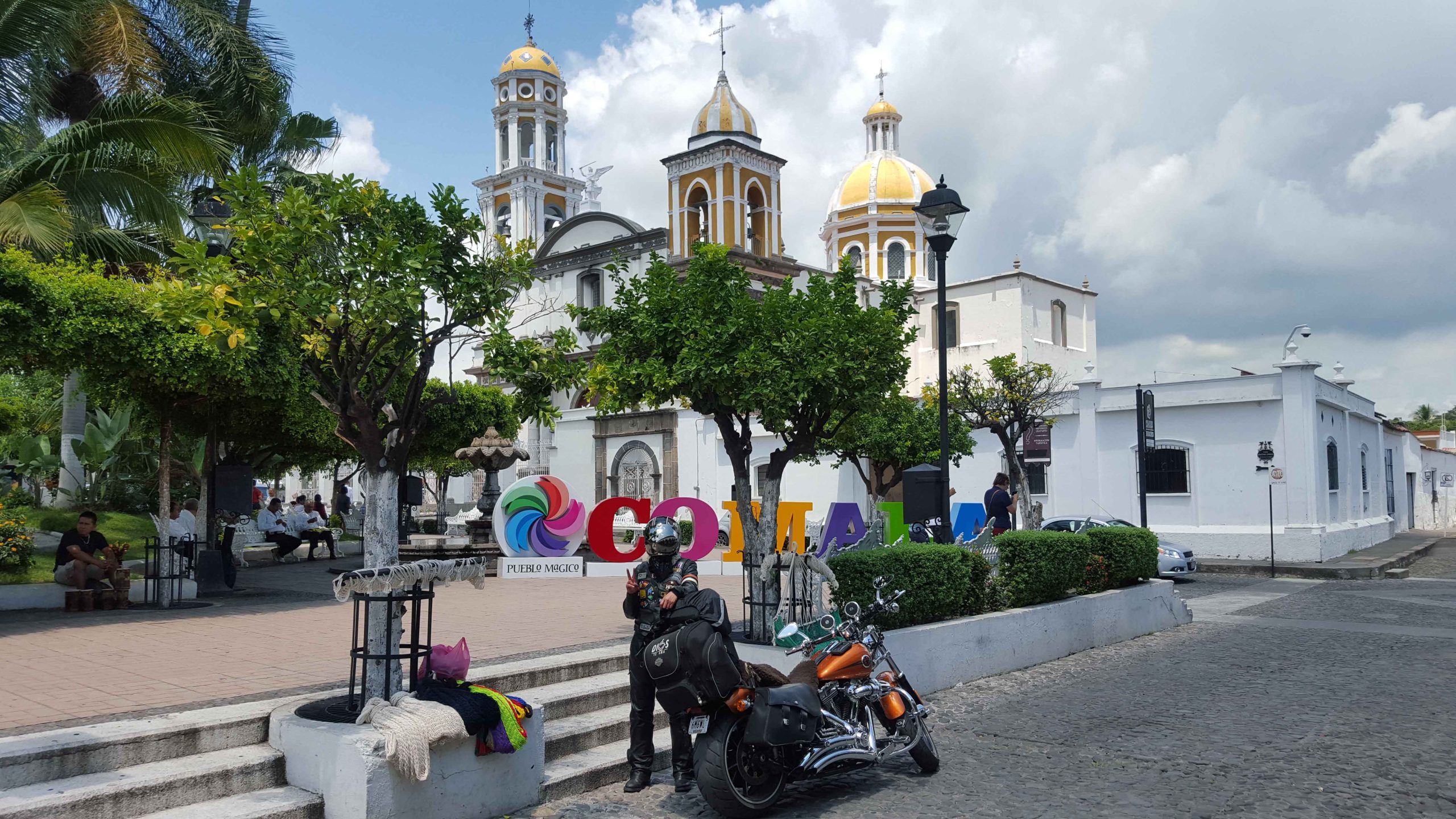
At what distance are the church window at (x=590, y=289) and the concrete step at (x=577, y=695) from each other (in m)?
36.0

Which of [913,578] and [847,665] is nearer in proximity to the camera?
[847,665]

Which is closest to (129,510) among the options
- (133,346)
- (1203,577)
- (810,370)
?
(133,346)

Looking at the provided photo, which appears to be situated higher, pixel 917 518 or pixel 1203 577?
pixel 917 518

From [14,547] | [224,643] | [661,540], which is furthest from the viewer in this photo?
[14,547]

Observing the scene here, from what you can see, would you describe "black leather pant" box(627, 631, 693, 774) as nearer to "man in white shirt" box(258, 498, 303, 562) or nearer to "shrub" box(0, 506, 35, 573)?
"shrub" box(0, 506, 35, 573)

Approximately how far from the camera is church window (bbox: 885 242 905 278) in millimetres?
48656

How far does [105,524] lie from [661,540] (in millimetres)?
16668

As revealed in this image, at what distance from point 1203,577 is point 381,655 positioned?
785 inches

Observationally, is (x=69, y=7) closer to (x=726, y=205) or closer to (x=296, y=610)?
(x=296, y=610)

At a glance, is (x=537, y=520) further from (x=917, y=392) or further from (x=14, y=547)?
(x=917, y=392)

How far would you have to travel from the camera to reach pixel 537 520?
60.8ft

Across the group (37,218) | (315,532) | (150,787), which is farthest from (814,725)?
(315,532)

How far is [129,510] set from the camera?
82.7 ft

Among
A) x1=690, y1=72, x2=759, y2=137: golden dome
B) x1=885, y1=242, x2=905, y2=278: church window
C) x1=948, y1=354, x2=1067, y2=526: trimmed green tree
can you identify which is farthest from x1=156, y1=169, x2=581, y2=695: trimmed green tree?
x1=885, y1=242, x2=905, y2=278: church window
